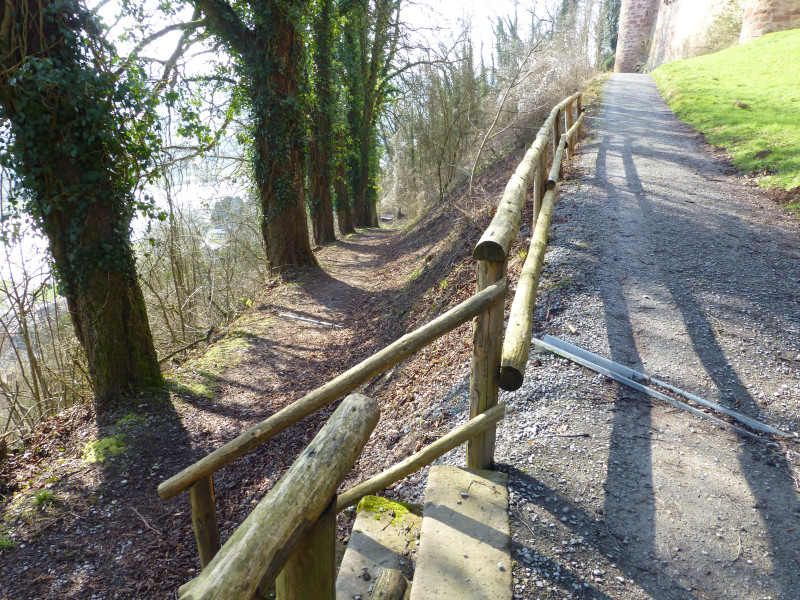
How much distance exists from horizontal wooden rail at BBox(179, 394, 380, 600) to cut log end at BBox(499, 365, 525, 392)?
1.16 metres

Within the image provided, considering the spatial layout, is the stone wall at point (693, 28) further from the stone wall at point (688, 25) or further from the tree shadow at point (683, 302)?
the tree shadow at point (683, 302)

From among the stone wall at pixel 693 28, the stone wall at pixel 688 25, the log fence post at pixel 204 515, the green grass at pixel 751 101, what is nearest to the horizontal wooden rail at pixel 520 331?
the log fence post at pixel 204 515

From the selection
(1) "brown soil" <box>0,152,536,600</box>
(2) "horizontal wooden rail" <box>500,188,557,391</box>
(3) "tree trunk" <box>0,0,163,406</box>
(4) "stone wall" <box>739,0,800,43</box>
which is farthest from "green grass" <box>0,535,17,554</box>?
(4) "stone wall" <box>739,0,800,43</box>

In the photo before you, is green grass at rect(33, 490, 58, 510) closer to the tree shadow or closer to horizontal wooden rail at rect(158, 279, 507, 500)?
horizontal wooden rail at rect(158, 279, 507, 500)

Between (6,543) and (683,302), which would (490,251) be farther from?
(6,543)

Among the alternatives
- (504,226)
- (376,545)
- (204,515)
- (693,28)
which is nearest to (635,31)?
(693,28)

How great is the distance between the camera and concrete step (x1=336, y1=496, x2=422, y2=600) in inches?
88.9

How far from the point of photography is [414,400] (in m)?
4.62

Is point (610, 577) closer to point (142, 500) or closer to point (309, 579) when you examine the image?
point (309, 579)

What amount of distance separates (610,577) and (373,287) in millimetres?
8789

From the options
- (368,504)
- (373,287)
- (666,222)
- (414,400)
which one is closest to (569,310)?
(414,400)

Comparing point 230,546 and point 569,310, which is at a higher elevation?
point 230,546

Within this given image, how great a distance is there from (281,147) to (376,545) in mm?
8931

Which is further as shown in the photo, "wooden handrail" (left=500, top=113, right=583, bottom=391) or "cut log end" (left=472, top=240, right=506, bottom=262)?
"cut log end" (left=472, top=240, right=506, bottom=262)
